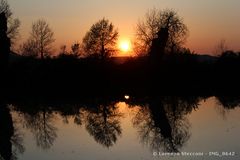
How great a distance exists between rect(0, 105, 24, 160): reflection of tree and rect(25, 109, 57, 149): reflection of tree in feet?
3.24

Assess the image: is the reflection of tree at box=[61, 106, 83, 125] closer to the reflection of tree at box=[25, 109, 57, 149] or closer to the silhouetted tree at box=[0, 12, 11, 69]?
the reflection of tree at box=[25, 109, 57, 149]

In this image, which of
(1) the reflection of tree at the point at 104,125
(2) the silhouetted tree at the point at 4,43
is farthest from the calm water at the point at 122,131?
(2) the silhouetted tree at the point at 4,43

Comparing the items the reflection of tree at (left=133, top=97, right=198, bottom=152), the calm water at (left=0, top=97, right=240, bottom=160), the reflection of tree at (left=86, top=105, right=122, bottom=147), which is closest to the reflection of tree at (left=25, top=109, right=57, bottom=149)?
the calm water at (left=0, top=97, right=240, bottom=160)

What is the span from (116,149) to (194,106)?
1915 centimetres

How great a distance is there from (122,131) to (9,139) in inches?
237

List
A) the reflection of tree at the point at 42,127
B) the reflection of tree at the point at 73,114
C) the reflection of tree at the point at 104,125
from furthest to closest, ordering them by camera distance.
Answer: the reflection of tree at the point at 73,114 < the reflection of tree at the point at 42,127 < the reflection of tree at the point at 104,125

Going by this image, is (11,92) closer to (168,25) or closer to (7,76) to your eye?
(7,76)

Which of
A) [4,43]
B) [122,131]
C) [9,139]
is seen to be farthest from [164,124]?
[4,43]

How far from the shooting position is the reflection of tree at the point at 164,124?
22.8m

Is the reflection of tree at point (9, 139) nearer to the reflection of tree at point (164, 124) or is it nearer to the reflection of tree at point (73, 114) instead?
the reflection of tree at point (73, 114)

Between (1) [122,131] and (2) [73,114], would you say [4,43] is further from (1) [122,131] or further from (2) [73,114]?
(1) [122,131]

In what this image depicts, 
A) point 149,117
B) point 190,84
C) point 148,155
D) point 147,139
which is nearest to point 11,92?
point 190,84

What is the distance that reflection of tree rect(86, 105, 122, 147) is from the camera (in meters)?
25.0

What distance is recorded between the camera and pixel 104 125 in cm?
3064
